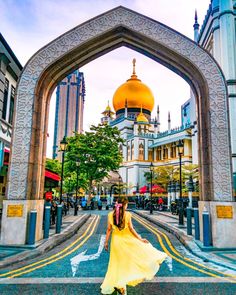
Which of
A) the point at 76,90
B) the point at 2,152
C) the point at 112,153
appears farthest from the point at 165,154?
the point at 76,90

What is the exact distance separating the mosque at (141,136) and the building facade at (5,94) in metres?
34.0

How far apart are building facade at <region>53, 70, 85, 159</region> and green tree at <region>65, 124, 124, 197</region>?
88429 mm

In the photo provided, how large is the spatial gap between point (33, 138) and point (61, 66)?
3.18 meters

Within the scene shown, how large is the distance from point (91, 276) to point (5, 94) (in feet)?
37.9

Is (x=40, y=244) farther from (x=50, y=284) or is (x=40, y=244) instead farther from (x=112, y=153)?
(x=112, y=153)

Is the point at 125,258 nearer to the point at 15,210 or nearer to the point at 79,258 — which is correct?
the point at 79,258

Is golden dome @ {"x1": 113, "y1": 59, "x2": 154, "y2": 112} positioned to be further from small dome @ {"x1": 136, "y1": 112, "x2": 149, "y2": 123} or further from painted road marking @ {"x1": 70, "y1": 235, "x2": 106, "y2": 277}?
painted road marking @ {"x1": 70, "y1": 235, "x2": 106, "y2": 277}

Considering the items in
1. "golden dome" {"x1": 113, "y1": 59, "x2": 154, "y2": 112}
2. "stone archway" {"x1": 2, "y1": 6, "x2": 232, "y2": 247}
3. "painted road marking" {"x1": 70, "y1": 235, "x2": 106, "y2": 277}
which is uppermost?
"golden dome" {"x1": 113, "y1": 59, "x2": 154, "y2": 112}

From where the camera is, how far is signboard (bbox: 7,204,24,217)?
918cm

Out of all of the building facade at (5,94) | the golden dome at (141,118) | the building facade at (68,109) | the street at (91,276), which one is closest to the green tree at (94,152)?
the building facade at (5,94)

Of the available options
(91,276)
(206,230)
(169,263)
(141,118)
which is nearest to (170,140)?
(141,118)

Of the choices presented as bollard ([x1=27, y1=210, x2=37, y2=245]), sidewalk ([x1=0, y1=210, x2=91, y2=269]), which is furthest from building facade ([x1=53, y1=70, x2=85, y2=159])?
bollard ([x1=27, y1=210, x2=37, y2=245])

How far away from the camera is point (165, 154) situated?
185 ft

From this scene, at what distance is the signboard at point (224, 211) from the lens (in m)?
9.08
